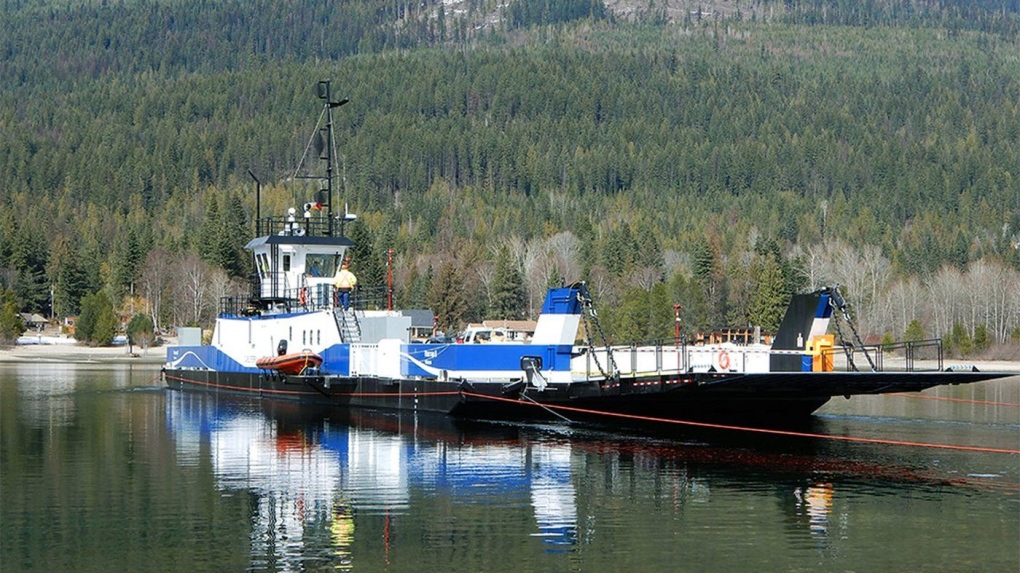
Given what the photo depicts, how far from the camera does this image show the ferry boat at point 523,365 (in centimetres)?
4509

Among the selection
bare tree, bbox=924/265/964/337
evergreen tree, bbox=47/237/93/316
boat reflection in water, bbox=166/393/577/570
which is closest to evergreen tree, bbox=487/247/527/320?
bare tree, bbox=924/265/964/337

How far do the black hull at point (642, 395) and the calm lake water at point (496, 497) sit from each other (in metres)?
0.87

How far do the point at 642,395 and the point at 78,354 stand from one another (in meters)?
98.9

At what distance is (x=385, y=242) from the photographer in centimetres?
18175

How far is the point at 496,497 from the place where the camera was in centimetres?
3481

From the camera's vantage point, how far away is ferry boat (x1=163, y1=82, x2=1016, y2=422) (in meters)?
45.1

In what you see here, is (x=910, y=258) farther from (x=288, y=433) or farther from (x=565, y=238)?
(x=288, y=433)

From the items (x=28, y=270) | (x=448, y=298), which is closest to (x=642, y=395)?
(x=448, y=298)

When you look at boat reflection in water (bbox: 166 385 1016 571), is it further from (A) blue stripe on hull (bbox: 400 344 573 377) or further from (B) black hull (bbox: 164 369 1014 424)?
(A) blue stripe on hull (bbox: 400 344 573 377)

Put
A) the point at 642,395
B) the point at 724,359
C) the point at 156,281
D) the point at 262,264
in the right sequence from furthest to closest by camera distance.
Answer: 1. the point at 156,281
2. the point at 262,264
3. the point at 724,359
4. the point at 642,395

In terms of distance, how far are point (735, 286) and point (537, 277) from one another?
23070mm

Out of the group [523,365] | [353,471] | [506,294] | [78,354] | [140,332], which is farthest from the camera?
[506,294]

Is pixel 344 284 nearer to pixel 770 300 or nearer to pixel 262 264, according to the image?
pixel 262 264

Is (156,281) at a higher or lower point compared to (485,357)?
higher
